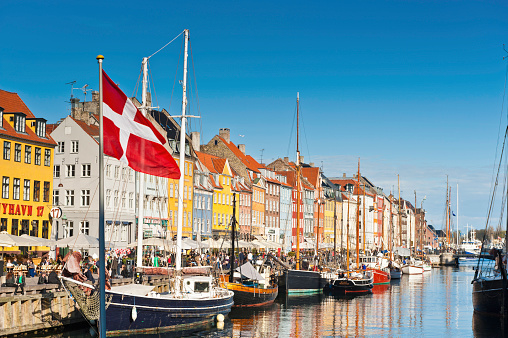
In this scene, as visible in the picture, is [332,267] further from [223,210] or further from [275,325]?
[275,325]

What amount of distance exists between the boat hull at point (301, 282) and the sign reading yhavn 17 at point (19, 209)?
21.3 metres

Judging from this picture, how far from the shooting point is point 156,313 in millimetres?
33406

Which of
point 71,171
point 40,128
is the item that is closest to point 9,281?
point 40,128

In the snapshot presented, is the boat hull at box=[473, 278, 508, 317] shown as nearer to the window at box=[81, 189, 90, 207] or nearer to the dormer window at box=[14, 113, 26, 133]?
the dormer window at box=[14, 113, 26, 133]

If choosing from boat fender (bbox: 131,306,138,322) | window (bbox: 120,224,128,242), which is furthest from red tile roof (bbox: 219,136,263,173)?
boat fender (bbox: 131,306,138,322)

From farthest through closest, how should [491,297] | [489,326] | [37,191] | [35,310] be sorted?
[37,191] → [491,297] → [489,326] → [35,310]

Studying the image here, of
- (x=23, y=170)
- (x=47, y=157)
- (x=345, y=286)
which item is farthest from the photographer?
(x=345, y=286)

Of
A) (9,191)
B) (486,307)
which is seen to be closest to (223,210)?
(9,191)

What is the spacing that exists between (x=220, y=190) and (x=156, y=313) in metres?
65.1

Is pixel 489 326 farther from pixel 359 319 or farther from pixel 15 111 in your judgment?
pixel 15 111

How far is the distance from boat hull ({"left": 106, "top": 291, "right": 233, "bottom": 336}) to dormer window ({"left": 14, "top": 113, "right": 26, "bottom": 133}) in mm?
28024

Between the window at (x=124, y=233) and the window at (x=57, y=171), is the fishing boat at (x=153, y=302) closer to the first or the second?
the window at (x=124, y=233)

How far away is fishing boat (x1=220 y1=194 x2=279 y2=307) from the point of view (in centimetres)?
4831

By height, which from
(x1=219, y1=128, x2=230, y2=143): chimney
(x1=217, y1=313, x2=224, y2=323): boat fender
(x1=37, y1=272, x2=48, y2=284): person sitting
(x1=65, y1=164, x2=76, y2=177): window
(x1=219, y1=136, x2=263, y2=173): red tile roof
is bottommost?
(x1=217, y1=313, x2=224, y2=323): boat fender
